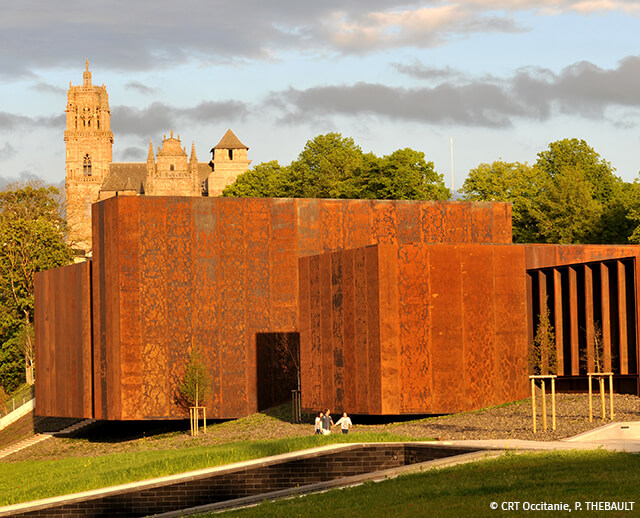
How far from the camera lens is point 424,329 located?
3134 cm

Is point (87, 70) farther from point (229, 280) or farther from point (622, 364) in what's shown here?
point (622, 364)

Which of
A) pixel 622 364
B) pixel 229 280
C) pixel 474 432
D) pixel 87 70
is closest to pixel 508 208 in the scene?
pixel 622 364

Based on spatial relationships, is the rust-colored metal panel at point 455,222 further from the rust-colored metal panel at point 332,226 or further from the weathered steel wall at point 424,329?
the weathered steel wall at point 424,329

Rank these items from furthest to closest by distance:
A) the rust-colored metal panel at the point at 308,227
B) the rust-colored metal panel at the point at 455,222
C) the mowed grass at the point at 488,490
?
the rust-colored metal panel at the point at 455,222, the rust-colored metal panel at the point at 308,227, the mowed grass at the point at 488,490

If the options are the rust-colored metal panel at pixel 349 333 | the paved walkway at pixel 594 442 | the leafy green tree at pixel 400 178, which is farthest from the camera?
the leafy green tree at pixel 400 178

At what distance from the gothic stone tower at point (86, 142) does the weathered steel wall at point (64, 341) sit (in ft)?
360

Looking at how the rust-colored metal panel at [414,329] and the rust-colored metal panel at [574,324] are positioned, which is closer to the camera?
the rust-colored metal panel at [414,329]

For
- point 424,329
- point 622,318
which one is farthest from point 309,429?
point 622,318

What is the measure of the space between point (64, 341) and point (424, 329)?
1760 centimetres

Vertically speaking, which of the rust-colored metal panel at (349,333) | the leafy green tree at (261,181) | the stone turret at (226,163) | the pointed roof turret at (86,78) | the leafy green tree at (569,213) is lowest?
the rust-colored metal panel at (349,333)

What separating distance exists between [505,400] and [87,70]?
133m

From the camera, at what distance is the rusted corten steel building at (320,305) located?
3141 cm

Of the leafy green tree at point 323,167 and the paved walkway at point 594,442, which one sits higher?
the leafy green tree at point 323,167

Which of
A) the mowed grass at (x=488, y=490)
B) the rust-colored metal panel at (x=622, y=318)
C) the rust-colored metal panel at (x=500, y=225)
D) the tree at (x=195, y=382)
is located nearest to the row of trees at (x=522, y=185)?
the rust-colored metal panel at (x=500, y=225)
